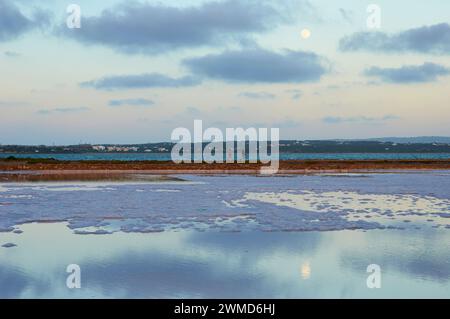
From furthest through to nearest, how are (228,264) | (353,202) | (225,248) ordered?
(353,202) → (225,248) → (228,264)

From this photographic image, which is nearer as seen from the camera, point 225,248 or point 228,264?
point 228,264

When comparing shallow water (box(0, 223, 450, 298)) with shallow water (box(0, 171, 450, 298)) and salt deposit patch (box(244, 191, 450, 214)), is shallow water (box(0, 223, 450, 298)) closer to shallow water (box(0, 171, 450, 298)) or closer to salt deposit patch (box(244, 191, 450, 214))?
shallow water (box(0, 171, 450, 298))

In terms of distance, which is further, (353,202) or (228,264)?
(353,202)

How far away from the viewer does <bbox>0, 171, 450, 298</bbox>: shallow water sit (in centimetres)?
680

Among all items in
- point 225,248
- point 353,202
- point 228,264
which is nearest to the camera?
point 228,264

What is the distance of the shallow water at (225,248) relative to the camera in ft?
22.3

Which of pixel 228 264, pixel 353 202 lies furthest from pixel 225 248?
pixel 353 202

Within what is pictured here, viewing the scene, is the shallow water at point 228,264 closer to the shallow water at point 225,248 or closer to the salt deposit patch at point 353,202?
the shallow water at point 225,248

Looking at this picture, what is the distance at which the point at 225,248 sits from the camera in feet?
30.7

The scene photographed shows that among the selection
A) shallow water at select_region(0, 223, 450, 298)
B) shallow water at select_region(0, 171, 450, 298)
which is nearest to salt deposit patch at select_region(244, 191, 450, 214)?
shallow water at select_region(0, 171, 450, 298)

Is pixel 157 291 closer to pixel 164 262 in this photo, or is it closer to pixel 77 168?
pixel 164 262

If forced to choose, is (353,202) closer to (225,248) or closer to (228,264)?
(225,248)

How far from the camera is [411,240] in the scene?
999cm
